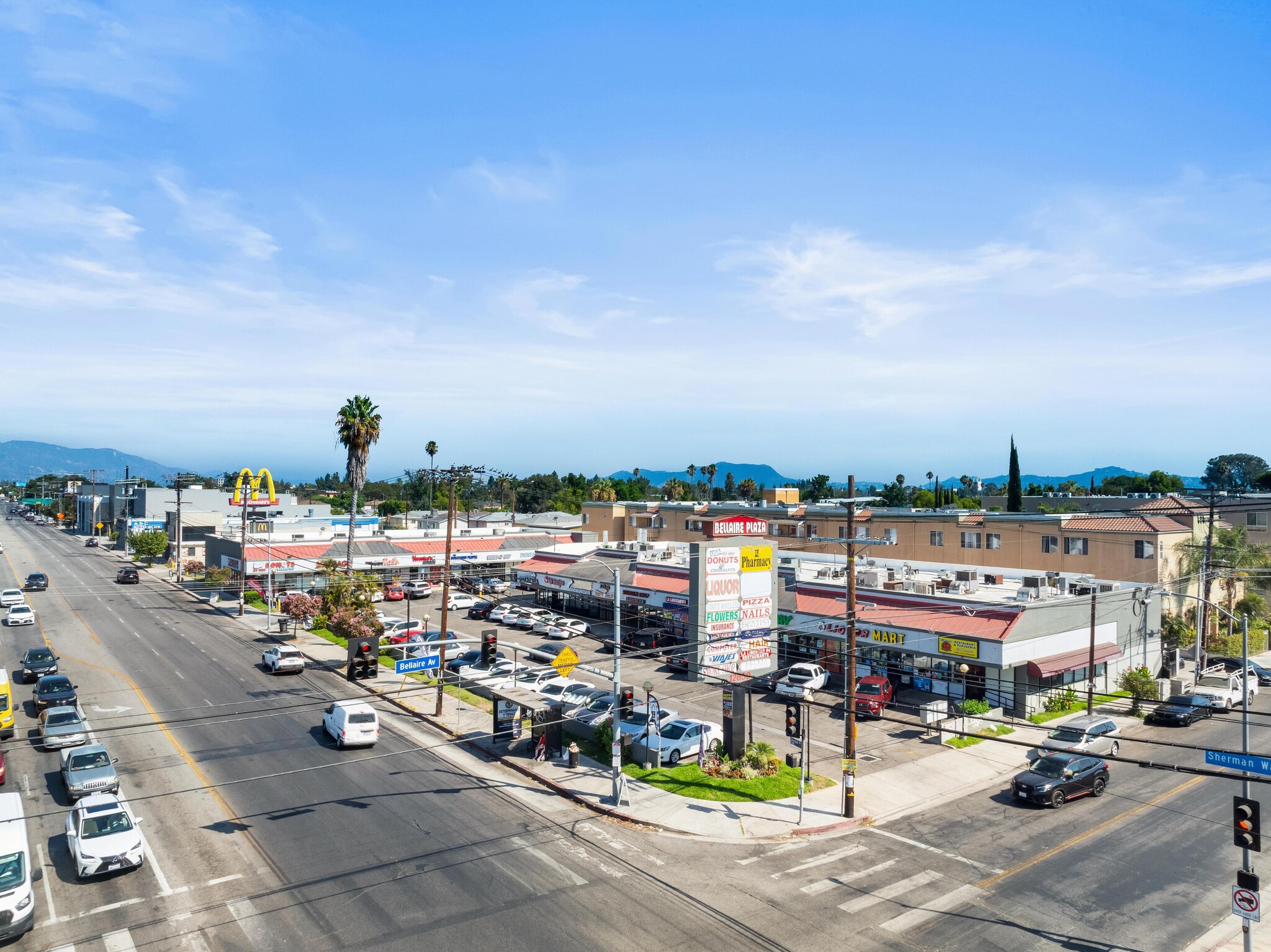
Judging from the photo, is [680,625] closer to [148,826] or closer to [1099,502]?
[148,826]

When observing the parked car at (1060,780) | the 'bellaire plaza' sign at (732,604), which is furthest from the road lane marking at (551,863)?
the parked car at (1060,780)

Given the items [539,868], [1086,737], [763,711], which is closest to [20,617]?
[763,711]

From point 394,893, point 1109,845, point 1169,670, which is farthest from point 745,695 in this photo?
point 1169,670

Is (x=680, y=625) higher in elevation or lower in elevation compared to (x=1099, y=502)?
lower

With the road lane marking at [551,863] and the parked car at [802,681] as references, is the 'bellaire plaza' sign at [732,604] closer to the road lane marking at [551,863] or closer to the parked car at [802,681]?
the parked car at [802,681]

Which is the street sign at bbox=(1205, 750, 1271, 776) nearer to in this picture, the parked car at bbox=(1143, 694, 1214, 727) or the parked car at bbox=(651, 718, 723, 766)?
the parked car at bbox=(651, 718, 723, 766)

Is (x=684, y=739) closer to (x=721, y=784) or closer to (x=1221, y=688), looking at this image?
(x=721, y=784)

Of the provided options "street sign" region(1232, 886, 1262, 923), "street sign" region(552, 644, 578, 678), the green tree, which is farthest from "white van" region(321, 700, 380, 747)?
the green tree
